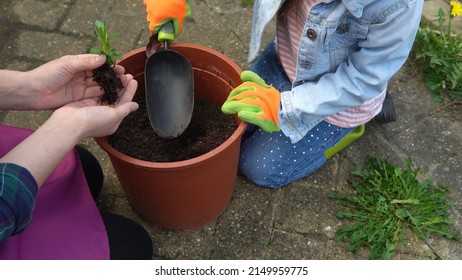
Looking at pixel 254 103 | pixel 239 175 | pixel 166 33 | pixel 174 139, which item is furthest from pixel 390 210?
pixel 166 33

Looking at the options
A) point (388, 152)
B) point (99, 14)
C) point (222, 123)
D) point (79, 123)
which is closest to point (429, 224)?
point (388, 152)

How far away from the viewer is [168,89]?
1507mm

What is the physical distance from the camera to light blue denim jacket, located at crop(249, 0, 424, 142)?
4.24ft

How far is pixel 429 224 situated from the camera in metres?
1.65

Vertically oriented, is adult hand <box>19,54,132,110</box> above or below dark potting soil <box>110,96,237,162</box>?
above

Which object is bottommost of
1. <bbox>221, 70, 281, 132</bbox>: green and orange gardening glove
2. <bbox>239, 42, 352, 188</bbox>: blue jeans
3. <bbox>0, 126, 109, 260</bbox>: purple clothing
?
<bbox>239, 42, 352, 188</bbox>: blue jeans

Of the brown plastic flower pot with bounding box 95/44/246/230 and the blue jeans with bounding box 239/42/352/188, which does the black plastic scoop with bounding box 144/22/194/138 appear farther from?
the blue jeans with bounding box 239/42/352/188

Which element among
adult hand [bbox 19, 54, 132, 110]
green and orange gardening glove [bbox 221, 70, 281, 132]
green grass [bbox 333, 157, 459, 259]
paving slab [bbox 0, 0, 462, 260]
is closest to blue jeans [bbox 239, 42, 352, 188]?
paving slab [bbox 0, 0, 462, 260]

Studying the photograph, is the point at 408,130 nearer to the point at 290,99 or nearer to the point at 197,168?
the point at 290,99

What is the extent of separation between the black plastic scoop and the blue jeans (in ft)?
1.13

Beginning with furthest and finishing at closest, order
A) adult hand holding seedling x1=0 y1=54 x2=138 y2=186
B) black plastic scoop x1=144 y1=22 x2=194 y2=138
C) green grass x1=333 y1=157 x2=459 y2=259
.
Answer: green grass x1=333 y1=157 x2=459 y2=259, black plastic scoop x1=144 y1=22 x2=194 y2=138, adult hand holding seedling x1=0 y1=54 x2=138 y2=186


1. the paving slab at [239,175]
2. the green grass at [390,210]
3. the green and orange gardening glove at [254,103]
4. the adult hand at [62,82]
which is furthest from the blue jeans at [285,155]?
the adult hand at [62,82]

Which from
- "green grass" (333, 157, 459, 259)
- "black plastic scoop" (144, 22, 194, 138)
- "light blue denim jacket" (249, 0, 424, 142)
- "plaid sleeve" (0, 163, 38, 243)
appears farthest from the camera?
"green grass" (333, 157, 459, 259)
